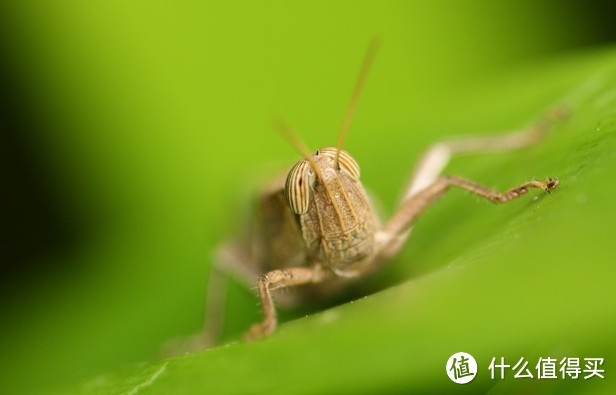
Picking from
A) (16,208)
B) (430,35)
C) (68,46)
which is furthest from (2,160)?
(430,35)

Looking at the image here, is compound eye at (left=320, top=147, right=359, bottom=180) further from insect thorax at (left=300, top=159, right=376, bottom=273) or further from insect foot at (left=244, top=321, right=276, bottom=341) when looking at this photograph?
insect foot at (left=244, top=321, right=276, bottom=341)

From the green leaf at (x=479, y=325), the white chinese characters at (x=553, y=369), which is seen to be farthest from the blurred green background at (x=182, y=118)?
the white chinese characters at (x=553, y=369)

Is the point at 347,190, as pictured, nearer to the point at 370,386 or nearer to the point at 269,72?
the point at 370,386

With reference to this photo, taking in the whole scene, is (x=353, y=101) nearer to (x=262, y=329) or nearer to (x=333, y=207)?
(x=333, y=207)

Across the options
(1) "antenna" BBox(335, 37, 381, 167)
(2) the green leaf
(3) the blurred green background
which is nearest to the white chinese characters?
(2) the green leaf

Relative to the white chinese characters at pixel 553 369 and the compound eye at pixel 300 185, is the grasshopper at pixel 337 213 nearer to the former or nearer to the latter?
the compound eye at pixel 300 185

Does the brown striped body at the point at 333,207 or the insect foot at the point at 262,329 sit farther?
the brown striped body at the point at 333,207

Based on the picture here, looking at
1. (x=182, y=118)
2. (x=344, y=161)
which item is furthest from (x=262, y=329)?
(x=182, y=118)
